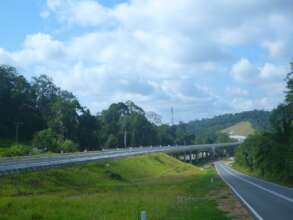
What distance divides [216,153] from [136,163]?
125233 mm

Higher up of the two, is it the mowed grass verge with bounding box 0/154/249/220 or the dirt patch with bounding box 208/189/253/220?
the mowed grass verge with bounding box 0/154/249/220

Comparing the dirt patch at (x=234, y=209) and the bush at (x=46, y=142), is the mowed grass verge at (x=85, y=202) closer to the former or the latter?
the dirt patch at (x=234, y=209)

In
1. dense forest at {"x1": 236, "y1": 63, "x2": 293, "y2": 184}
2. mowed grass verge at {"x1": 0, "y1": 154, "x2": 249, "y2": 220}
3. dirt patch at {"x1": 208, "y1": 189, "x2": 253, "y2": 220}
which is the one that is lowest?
dirt patch at {"x1": 208, "y1": 189, "x2": 253, "y2": 220}

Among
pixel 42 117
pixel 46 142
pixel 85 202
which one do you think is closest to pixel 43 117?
pixel 42 117

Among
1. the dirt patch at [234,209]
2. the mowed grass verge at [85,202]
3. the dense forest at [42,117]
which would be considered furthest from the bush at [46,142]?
the dirt patch at [234,209]

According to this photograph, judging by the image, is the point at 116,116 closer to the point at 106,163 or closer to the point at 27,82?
the point at 27,82

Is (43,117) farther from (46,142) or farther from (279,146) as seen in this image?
(279,146)

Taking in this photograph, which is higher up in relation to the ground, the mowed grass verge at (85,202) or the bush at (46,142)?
the bush at (46,142)

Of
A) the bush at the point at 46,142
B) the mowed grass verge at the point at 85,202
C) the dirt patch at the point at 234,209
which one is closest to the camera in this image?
the mowed grass verge at the point at 85,202

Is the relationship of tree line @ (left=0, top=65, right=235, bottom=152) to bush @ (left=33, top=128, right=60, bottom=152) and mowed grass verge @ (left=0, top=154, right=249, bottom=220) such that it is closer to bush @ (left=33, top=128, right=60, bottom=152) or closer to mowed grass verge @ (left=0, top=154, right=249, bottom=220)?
bush @ (left=33, top=128, right=60, bottom=152)

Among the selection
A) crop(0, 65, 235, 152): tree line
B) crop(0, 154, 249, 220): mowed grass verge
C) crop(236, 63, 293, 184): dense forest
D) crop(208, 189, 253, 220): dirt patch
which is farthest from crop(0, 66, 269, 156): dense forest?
crop(208, 189, 253, 220): dirt patch

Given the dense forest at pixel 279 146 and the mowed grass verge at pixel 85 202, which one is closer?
the mowed grass verge at pixel 85 202

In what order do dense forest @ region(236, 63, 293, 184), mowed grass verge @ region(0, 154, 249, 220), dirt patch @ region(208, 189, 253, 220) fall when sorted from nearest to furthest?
mowed grass verge @ region(0, 154, 249, 220) < dirt patch @ region(208, 189, 253, 220) < dense forest @ region(236, 63, 293, 184)

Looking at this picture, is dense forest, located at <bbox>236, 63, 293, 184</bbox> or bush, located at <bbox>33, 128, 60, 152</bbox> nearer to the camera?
dense forest, located at <bbox>236, 63, 293, 184</bbox>
